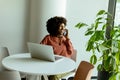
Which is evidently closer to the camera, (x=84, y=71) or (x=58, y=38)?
(x=84, y=71)

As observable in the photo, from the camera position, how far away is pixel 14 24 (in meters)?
3.88

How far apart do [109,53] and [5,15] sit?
178cm

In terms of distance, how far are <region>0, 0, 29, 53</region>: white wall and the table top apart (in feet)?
3.36

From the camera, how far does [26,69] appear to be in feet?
8.09

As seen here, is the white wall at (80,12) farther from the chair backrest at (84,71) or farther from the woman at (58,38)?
the chair backrest at (84,71)

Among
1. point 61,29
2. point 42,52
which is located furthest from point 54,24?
point 42,52

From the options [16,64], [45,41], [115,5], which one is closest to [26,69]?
[16,64]

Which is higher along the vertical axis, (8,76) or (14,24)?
(14,24)

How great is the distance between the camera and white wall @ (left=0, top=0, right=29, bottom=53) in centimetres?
379

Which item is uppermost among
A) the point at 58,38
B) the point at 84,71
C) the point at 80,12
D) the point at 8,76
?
the point at 80,12

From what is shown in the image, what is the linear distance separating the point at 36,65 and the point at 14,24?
4.76ft

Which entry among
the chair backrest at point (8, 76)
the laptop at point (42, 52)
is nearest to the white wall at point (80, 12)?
the laptop at point (42, 52)

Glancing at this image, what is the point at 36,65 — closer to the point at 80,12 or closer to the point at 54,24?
the point at 54,24

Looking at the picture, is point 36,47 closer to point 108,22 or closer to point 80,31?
point 108,22
